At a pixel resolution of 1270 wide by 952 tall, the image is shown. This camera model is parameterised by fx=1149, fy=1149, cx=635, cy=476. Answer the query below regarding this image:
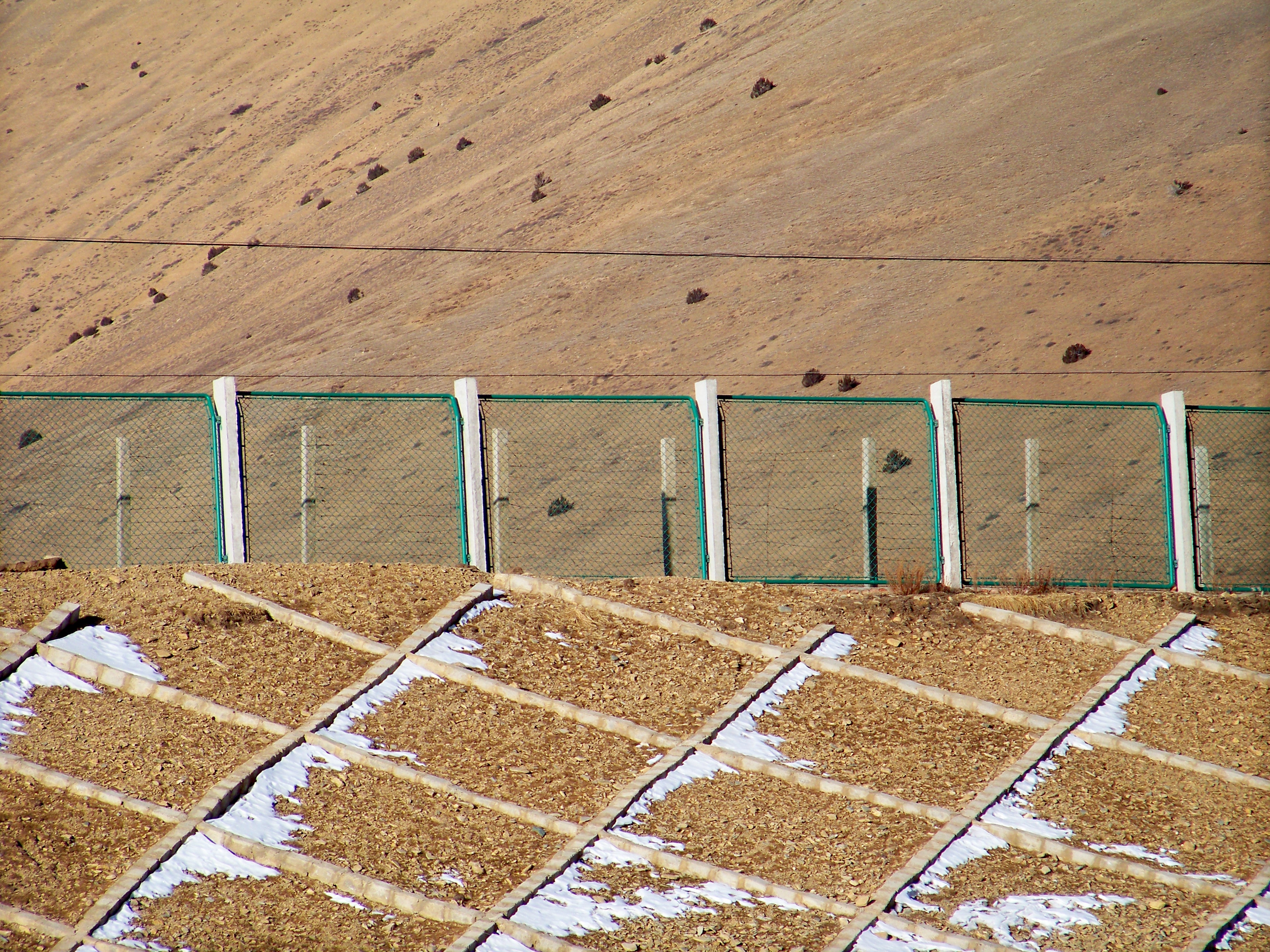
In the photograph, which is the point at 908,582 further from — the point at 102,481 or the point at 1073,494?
the point at 102,481

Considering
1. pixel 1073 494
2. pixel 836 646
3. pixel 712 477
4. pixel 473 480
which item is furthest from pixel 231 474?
pixel 1073 494

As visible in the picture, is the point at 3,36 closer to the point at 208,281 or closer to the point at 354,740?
the point at 208,281

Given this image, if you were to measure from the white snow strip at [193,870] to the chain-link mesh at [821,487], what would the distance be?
506 inches

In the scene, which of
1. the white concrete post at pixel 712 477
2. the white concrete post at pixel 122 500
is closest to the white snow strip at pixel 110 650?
the white concrete post at pixel 122 500

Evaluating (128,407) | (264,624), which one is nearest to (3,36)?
(128,407)

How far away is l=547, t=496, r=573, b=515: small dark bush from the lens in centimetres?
2428

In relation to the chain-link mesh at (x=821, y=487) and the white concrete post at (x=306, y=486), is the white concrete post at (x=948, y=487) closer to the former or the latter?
the white concrete post at (x=306, y=486)

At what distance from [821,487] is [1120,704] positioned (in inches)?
596

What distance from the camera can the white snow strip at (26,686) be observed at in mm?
7516

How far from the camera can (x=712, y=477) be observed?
10875 mm

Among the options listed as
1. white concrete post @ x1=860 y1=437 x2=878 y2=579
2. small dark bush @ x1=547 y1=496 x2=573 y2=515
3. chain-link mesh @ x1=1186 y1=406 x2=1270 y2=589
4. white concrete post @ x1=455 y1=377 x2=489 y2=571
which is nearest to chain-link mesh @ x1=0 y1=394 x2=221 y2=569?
small dark bush @ x1=547 y1=496 x2=573 y2=515

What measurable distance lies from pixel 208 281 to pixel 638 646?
4211 cm

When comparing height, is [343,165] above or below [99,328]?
above

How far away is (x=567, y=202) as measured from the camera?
42.5 meters
